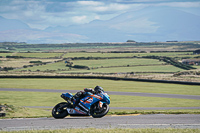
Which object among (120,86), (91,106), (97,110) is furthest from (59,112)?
(120,86)

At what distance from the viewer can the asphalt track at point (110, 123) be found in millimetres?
15078

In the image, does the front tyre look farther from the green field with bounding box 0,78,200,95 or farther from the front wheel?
the green field with bounding box 0,78,200,95

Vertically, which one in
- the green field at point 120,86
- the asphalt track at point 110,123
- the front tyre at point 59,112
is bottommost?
the green field at point 120,86

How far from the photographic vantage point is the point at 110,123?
51.7 ft

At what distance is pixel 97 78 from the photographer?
65.6 m

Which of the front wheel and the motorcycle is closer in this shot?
the motorcycle

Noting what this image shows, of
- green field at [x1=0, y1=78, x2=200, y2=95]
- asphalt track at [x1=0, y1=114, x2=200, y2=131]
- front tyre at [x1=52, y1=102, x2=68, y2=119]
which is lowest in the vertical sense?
green field at [x1=0, y1=78, x2=200, y2=95]

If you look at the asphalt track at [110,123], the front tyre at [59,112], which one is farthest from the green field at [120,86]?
the front tyre at [59,112]

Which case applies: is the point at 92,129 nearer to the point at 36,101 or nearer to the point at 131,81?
the point at 36,101

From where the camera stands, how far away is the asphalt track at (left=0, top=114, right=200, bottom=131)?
15.1 meters

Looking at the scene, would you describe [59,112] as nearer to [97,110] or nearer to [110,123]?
[97,110]

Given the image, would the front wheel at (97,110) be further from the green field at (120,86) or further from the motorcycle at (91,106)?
the green field at (120,86)

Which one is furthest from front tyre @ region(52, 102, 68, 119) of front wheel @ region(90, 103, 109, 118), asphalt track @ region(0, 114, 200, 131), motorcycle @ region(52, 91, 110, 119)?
front wheel @ region(90, 103, 109, 118)

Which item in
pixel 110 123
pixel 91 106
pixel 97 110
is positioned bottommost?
pixel 110 123
